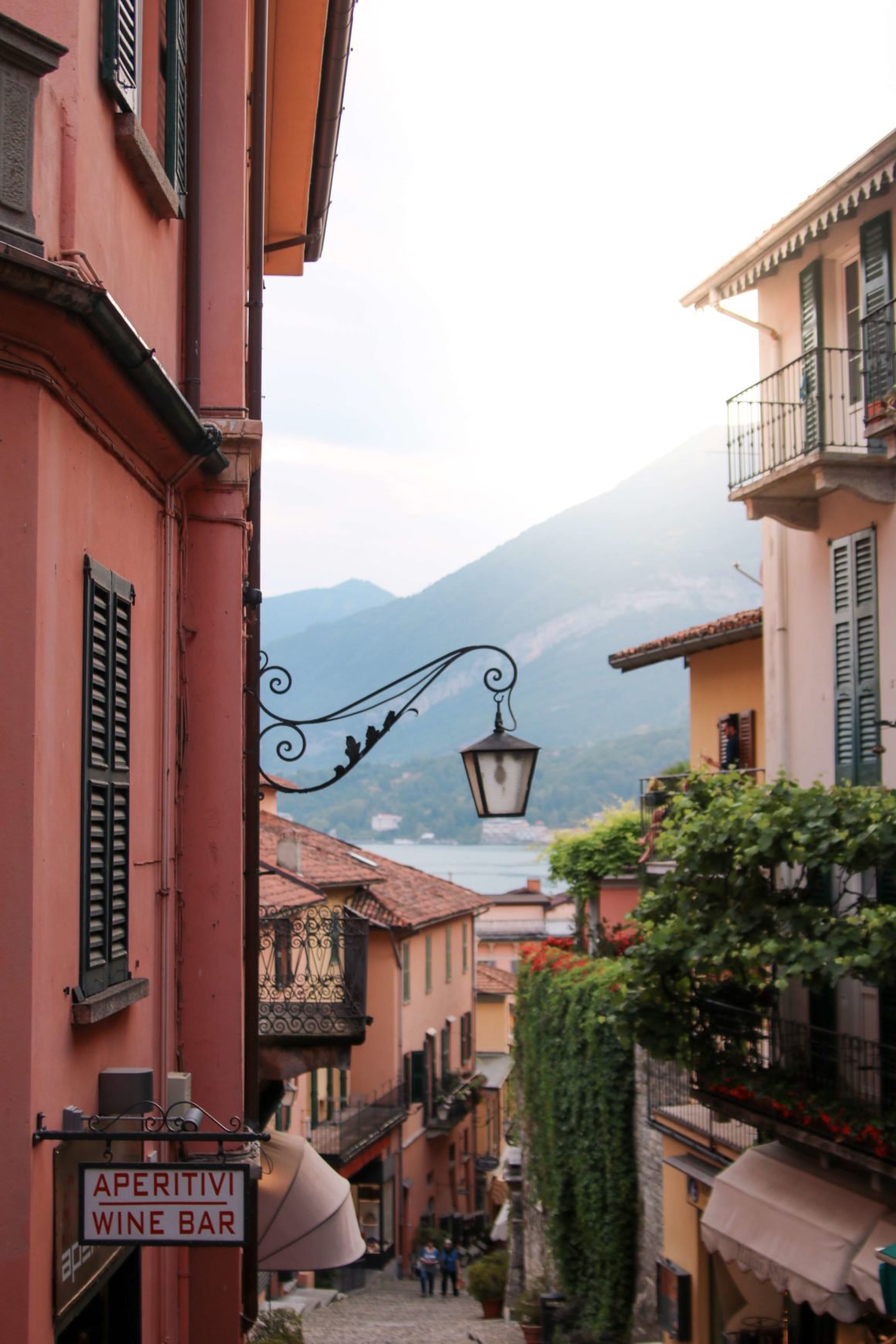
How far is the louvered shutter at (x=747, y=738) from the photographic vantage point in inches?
848

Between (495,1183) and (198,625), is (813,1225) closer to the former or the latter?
(198,625)

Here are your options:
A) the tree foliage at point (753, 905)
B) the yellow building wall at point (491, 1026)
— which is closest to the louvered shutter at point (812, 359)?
the tree foliage at point (753, 905)

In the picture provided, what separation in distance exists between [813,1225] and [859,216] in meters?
10.0

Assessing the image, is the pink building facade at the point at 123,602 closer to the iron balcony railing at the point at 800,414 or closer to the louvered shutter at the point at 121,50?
the louvered shutter at the point at 121,50

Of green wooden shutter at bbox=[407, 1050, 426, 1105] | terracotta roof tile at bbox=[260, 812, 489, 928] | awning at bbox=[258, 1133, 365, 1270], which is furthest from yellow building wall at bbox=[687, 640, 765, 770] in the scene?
green wooden shutter at bbox=[407, 1050, 426, 1105]

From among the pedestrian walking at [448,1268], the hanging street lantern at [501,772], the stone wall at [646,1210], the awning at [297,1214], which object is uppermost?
the hanging street lantern at [501,772]

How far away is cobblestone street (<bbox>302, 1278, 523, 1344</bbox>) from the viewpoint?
24.5 metres

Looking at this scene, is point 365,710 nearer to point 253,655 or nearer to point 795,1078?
point 253,655

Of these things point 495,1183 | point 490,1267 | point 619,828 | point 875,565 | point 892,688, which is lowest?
point 495,1183

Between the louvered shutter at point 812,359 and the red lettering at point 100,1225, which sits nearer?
the red lettering at point 100,1225

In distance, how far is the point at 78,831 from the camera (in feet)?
16.1

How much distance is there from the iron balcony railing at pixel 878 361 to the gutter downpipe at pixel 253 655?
7.27m

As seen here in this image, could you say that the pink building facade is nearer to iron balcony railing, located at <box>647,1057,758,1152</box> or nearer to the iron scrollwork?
the iron scrollwork

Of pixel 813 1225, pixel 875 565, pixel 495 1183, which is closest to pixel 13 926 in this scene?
pixel 813 1225
